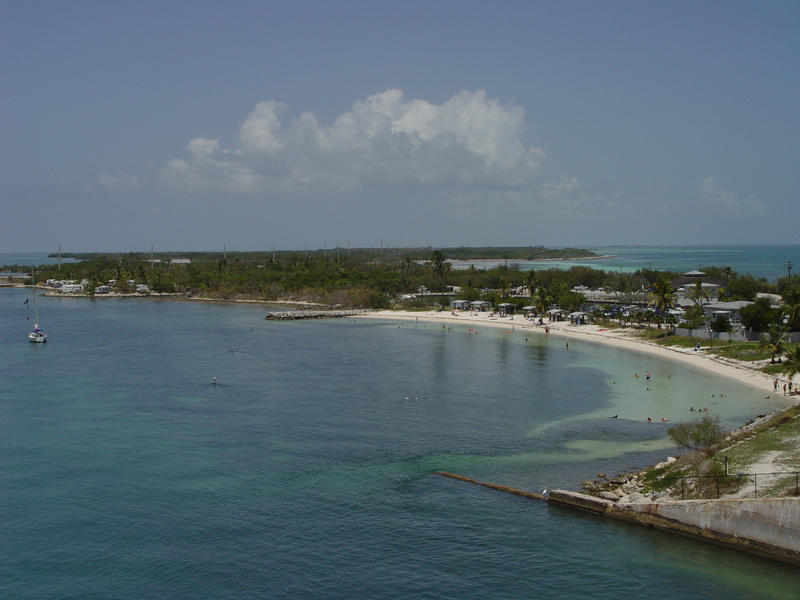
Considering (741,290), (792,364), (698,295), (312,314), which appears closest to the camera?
(792,364)

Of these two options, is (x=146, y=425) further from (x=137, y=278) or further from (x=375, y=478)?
(x=137, y=278)

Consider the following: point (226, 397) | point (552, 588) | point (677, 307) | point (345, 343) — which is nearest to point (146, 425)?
point (226, 397)

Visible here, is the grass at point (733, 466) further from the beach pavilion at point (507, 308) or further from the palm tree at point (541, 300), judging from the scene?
the beach pavilion at point (507, 308)

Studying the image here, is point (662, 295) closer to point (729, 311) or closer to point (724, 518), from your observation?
point (729, 311)

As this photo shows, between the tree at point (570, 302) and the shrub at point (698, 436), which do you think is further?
the tree at point (570, 302)

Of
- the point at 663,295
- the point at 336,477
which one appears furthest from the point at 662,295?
the point at 336,477

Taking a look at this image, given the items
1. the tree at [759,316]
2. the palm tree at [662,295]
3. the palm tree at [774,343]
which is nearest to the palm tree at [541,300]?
the palm tree at [662,295]
